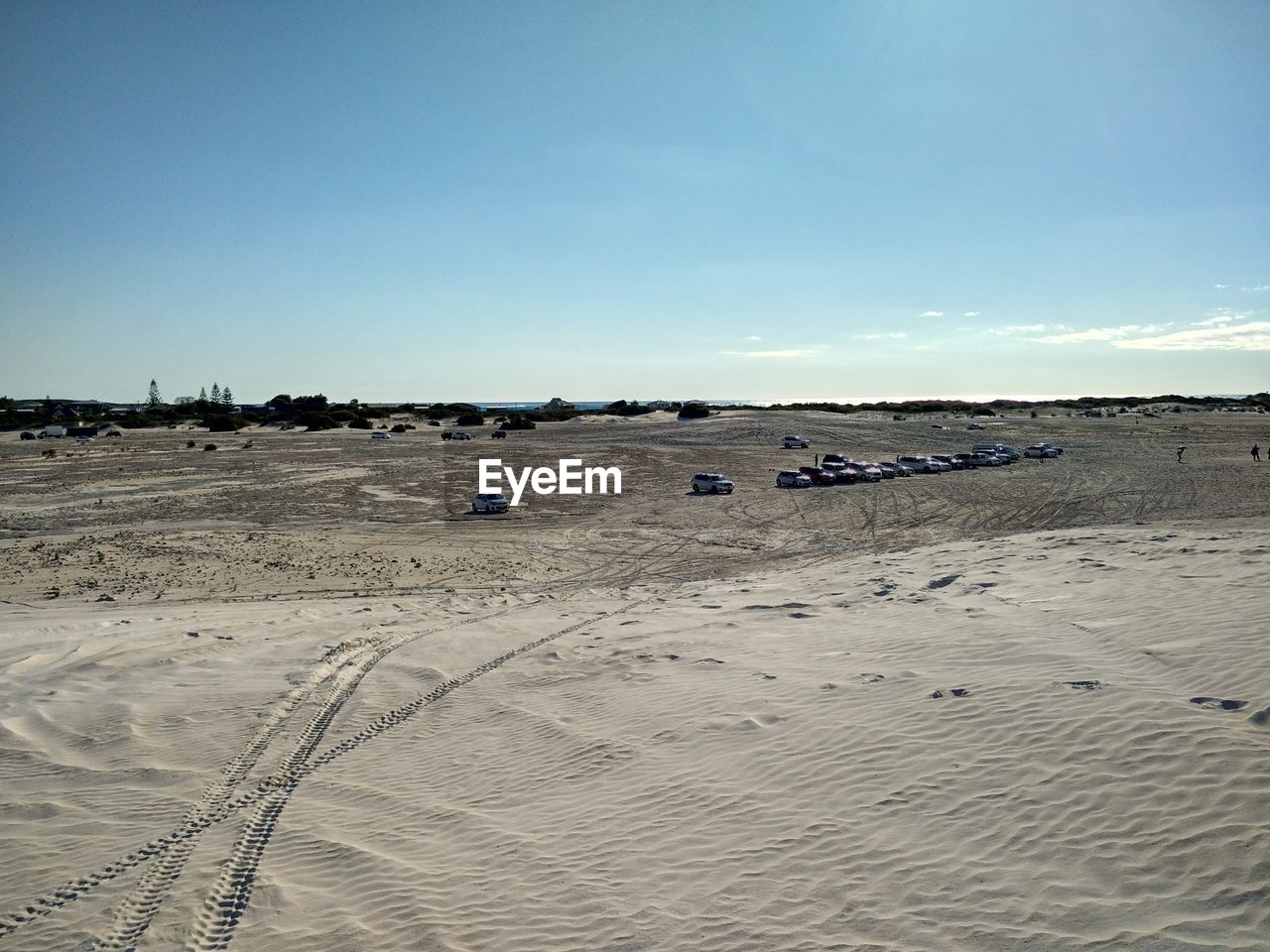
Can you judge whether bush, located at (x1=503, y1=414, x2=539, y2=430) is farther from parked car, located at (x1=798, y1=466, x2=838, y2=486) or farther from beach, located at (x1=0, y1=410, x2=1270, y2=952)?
beach, located at (x1=0, y1=410, x2=1270, y2=952)

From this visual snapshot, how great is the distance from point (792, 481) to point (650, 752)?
108 feet

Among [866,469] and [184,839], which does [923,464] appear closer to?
[866,469]

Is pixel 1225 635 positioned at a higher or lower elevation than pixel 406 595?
higher

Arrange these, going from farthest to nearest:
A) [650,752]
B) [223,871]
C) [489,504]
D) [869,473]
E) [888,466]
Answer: [888,466]
[869,473]
[489,504]
[650,752]
[223,871]

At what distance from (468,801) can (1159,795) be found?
6.21m

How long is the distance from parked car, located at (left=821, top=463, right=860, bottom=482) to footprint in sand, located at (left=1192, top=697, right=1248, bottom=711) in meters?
34.6

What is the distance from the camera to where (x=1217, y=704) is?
24.4ft

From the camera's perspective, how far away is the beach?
18.0ft

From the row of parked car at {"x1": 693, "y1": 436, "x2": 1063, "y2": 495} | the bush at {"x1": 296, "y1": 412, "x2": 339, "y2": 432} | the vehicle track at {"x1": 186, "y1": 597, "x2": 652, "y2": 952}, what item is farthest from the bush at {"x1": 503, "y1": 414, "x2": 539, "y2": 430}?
the vehicle track at {"x1": 186, "y1": 597, "x2": 652, "y2": 952}

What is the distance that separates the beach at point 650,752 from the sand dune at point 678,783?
0.04m

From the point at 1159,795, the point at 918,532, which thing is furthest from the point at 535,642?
the point at 918,532

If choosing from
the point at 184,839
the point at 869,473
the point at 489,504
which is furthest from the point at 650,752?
the point at 869,473

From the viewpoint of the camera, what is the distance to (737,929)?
527 cm

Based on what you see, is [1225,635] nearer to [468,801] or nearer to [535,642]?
[468,801]
